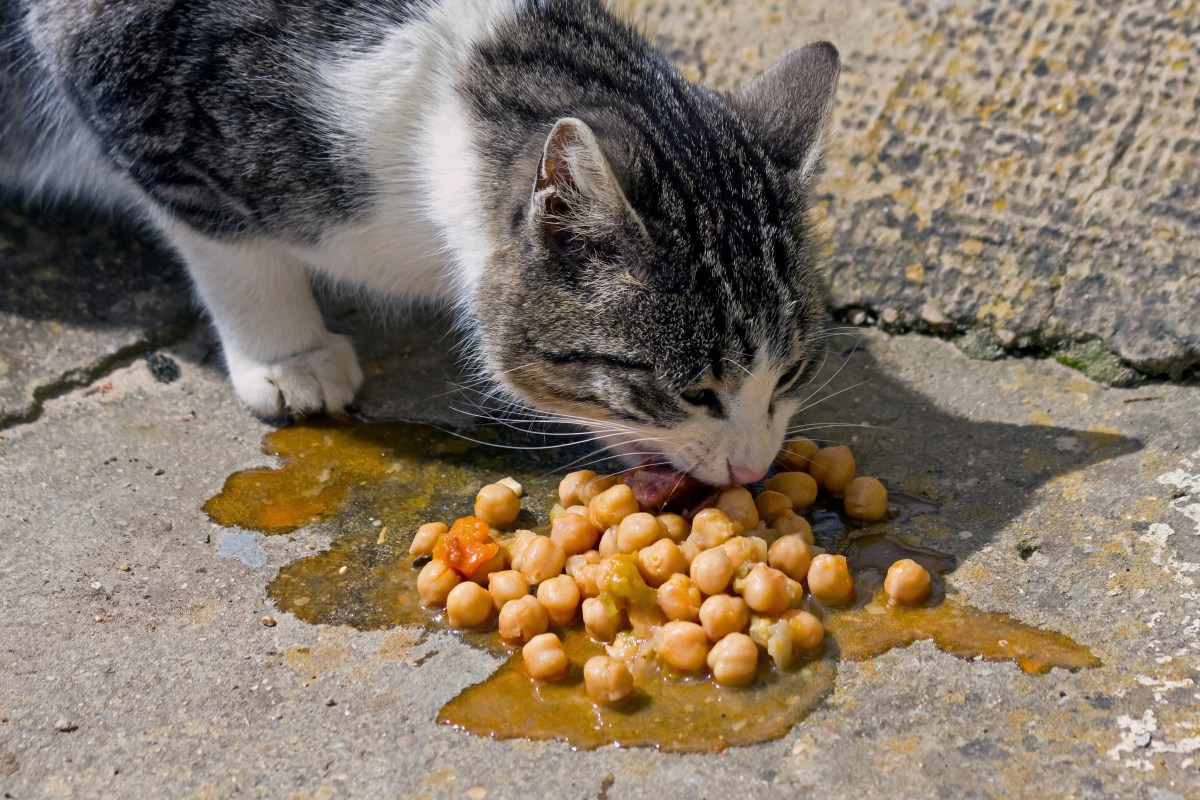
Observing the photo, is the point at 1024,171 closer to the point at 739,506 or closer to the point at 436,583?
the point at 739,506

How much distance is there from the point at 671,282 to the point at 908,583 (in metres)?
0.72

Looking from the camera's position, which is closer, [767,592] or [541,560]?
[767,592]

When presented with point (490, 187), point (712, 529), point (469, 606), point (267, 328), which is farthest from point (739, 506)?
point (267, 328)

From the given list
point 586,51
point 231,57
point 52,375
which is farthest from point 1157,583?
point 52,375

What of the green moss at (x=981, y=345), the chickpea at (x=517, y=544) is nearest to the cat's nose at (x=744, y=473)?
the chickpea at (x=517, y=544)

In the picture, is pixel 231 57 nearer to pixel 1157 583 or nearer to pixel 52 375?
pixel 52 375

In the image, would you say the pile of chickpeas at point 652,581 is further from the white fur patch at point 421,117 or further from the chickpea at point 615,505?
the white fur patch at point 421,117

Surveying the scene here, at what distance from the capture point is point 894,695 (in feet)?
6.21

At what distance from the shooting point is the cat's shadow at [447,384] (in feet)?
8.00

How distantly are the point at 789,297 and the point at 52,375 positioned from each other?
192cm

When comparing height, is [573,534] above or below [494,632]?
above

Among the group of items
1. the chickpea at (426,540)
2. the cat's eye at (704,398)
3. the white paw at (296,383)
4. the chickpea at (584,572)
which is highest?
the cat's eye at (704,398)

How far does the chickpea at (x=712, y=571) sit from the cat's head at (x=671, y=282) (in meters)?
0.19

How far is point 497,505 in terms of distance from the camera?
234cm
